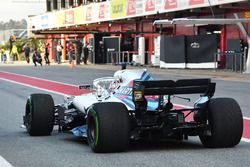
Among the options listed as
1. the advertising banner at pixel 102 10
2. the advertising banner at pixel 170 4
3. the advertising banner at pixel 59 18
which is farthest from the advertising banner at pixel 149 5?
the advertising banner at pixel 59 18

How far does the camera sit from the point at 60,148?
8.70m

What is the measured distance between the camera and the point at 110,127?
7.79 metres

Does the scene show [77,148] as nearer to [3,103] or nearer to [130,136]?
[130,136]

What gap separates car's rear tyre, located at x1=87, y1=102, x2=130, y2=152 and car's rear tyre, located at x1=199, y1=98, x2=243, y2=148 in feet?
3.80

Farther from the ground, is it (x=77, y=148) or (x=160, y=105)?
(x=160, y=105)

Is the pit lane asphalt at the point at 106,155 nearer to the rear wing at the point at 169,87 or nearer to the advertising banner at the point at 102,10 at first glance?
the rear wing at the point at 169,87

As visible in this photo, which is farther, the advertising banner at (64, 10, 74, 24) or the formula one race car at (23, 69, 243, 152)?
the advertising banner at (64, 10, 74, 24)

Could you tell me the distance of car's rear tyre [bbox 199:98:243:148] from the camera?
8125 mm

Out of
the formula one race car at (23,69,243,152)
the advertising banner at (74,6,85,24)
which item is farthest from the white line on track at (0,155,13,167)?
the advertising banner at (74,6,85,24)

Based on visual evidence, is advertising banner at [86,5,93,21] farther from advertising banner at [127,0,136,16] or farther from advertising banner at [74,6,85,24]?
advertising banner at [127,0,136,16]

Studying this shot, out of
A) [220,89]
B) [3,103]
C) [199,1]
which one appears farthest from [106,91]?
[199,1]

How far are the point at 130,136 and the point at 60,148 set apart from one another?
1197 millimetres

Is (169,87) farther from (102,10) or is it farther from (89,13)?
(89,13)

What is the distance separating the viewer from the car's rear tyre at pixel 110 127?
7.80m
